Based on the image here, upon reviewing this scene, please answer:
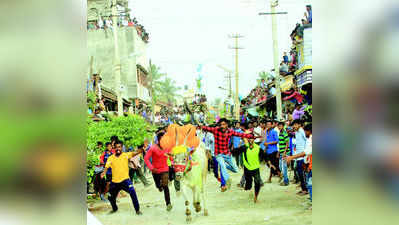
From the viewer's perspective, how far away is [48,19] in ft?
4.97

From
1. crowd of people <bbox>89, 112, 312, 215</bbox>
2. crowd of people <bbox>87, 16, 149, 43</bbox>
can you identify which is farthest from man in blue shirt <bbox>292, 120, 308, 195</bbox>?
crowd of people <bbox>87, 16, 149, 43</bbox>

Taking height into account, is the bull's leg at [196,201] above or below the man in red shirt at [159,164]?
below

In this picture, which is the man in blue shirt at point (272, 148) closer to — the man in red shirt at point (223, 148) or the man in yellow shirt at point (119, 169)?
the man in red shirt at point (223, 148)

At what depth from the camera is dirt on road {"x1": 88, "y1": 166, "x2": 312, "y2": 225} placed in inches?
235

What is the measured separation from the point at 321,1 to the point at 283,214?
5.11m

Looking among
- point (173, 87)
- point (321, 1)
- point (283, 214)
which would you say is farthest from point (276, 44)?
point (321, 1)

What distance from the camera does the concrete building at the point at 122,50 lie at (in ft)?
22.3

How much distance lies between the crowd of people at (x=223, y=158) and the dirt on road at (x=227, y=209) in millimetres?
192

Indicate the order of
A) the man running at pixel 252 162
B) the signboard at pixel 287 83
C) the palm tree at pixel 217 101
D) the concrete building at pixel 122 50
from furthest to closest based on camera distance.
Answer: the signboard at pixel 287 83, the palm tree at pixel 217 101, the concrete building at pixel 122 50, the man running at pixel 252 162

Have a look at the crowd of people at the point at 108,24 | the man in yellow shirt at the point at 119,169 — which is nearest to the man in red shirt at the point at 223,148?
the man in yellow shirt at the point at 119,169

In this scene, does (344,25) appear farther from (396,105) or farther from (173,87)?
(173,87)

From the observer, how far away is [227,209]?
6508 millimetres

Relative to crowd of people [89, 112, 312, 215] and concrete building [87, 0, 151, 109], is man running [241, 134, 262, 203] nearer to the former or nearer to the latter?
crowd of people [89, 112, 312, 215]

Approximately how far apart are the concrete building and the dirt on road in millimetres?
2091
